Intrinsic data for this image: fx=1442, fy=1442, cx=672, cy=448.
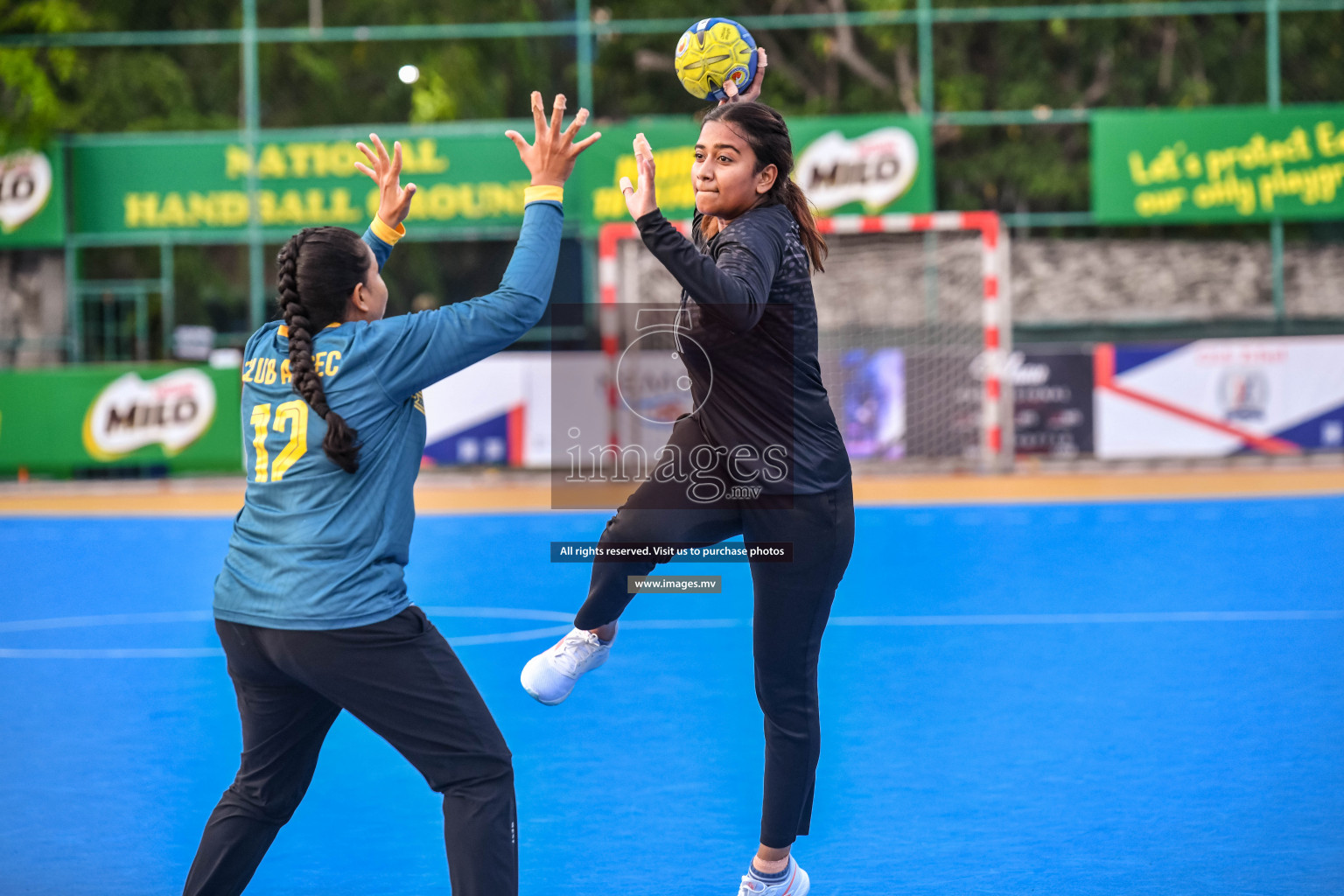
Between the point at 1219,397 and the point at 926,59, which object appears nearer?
the point at 1219,397

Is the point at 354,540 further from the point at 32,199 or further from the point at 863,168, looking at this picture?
the point at 32,199

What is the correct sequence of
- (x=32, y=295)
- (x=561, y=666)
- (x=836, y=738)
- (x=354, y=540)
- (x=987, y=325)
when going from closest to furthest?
(x=354, y=540) → (x=561, y=666) → (x=836, y=738) → (x=987, y=325) → (x=32, y=295)

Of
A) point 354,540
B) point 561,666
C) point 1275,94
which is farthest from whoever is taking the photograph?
point 1275,94

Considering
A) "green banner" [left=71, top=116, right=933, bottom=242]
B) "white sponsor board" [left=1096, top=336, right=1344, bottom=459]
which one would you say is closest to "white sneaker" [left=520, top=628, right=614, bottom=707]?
"white sponsor board" [left=1096, top=336, right=1344, bottom=459]

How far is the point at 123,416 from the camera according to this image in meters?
17.3

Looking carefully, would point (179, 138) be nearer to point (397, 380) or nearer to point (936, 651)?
point (936, 651)

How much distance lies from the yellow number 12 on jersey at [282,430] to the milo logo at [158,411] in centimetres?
1447

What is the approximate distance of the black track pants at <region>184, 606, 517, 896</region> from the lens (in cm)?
346

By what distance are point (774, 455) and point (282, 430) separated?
4.40ft

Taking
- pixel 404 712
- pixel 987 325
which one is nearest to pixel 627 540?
pixel 404 712

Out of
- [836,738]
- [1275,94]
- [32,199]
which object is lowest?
[836,738]

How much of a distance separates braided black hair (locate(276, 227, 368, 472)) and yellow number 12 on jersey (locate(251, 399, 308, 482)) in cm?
5

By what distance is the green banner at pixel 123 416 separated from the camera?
17.3 meters

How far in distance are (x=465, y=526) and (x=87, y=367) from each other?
22.4 ft
